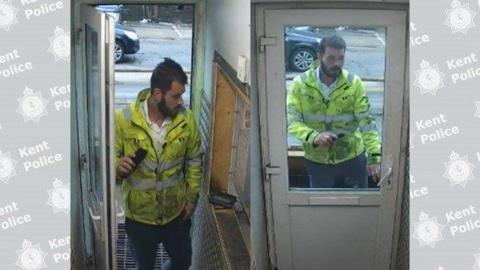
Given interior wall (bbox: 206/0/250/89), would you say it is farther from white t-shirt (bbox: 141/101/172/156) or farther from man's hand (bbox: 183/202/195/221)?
man's hand (bbox: 183/202/195/221)

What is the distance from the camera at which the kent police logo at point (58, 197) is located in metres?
2.69

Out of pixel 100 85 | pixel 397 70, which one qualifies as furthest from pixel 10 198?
pixel 397 70

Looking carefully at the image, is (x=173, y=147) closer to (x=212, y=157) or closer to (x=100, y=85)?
(x=212, y=157)

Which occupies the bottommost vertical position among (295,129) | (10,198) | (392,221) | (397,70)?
(392,221)

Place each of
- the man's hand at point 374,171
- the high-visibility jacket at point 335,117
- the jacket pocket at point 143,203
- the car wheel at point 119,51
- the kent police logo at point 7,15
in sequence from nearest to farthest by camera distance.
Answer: the kent police logo at point 7,15, the jacket pocket at point 143,203, the car wheel at point 119,51, the high-visibility jacket at point 335,117, the man's hand at point 374,171

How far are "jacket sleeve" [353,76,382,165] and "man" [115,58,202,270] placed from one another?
814 mm

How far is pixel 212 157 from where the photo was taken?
3213 millimetres

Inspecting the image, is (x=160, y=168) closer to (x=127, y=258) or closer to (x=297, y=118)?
(x=127, y=258)

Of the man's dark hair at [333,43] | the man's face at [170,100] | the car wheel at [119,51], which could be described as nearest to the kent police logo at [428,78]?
the man's dark hair at [333,43]

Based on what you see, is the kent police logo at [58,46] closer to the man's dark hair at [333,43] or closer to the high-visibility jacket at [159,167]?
the high-visibility jacket at [159,167]

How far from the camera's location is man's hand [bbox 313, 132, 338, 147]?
3.42m

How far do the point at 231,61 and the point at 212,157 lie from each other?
48cm

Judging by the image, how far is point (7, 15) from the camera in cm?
265

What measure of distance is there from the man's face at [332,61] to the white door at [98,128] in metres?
1.08
